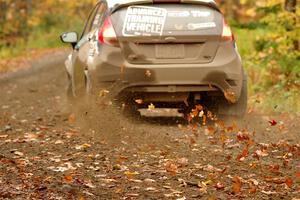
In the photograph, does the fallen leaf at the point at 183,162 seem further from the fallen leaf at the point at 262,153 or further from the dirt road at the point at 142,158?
the fallen leaf at the point at 262,153

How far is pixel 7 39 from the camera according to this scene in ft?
105

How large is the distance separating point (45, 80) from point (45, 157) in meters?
12.4

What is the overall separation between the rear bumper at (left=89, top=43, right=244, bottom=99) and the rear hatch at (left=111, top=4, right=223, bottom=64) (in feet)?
0.31

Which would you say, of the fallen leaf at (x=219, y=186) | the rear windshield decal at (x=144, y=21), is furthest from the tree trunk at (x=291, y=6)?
the fallen leaf at (x=219, y=186)

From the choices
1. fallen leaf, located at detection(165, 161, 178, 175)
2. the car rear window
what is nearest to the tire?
the car rear window

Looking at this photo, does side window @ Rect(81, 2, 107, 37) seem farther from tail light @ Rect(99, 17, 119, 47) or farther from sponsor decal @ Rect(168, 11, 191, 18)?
sponsor decal @ Rect(168, 11, 191, 18)

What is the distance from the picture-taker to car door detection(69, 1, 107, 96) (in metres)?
9.39

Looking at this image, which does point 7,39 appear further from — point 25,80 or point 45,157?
point 45,157

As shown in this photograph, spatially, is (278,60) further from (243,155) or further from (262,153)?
(243,155)

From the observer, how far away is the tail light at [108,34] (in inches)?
344

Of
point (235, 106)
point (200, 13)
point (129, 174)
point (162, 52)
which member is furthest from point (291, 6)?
point (129, 174)

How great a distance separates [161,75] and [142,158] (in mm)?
1775

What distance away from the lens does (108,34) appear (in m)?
8.76

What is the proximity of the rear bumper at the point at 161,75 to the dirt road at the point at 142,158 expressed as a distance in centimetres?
49
